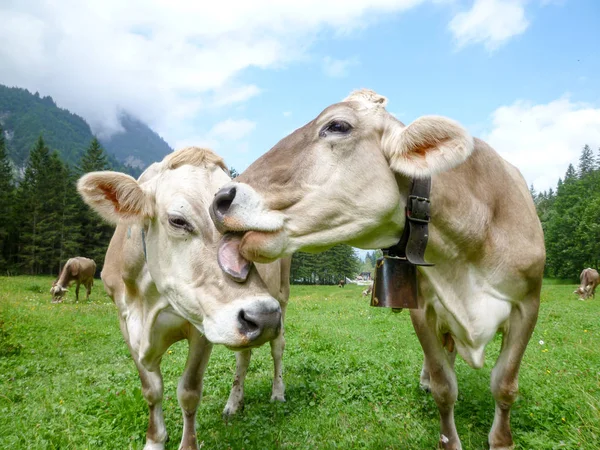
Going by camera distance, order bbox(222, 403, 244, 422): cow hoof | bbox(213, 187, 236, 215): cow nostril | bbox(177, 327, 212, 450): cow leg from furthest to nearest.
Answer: bbox(222, 403, 244, 422): cow hoof < bbox(177, 327, 212, 450): cow leg < bbox(213, 187, 236, 215): cow nostril

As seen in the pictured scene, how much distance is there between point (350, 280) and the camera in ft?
275

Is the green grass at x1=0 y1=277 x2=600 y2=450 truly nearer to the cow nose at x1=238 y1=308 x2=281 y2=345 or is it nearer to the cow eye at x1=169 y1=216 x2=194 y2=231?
the cow nose at x1=238 y1=308 x2=281 y2=345

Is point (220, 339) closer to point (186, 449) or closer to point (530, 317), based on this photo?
point (186, 449)

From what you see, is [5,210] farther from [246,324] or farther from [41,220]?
[246,324]

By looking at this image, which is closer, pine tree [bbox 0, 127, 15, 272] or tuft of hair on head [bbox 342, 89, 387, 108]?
tuft of hair on head [bbox 342, 89, 387, 108]

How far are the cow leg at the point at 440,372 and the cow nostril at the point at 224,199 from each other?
1.92 meters

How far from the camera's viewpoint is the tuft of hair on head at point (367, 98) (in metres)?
2.54

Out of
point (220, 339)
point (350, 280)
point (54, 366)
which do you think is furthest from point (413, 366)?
point (350, 280)

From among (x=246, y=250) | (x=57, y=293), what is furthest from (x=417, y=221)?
(x=57, y=293)

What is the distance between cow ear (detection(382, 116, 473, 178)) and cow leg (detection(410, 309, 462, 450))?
1477mm

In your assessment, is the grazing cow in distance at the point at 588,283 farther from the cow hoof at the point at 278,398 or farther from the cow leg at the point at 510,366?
the cow leg at the point at 510,366

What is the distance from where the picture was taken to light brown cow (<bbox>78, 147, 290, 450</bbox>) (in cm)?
237

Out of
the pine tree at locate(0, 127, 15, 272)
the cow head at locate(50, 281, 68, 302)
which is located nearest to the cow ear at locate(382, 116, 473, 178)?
the cow head at locate(50, 281, 68, 302)

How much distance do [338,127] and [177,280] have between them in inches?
58.2
